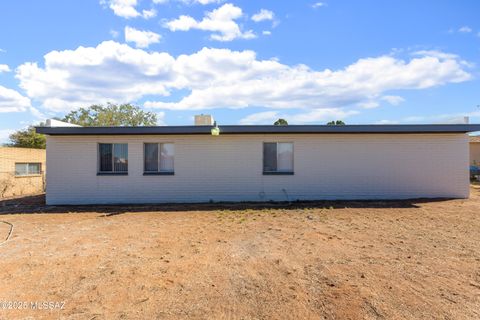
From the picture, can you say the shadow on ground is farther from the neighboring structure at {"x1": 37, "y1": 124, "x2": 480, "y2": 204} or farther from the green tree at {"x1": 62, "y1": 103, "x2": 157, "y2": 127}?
the green tree at {"x1": 62, "y1": 103, "x2": 157, "y2": 127}

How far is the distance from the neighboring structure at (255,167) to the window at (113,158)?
39mm

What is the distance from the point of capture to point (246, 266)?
518cm

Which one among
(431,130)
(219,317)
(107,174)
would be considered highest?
(431,130)

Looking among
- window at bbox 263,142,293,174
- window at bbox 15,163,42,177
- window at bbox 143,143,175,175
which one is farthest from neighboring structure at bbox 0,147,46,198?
window at bbox 263,142,293,174

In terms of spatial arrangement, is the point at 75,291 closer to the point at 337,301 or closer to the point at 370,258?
the point at 337,301

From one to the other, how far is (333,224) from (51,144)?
1059 cm

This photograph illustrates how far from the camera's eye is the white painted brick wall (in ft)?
39.1

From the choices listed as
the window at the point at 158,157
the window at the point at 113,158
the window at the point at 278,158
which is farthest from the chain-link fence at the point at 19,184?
the window at the point at 278,158

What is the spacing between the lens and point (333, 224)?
8.16 m

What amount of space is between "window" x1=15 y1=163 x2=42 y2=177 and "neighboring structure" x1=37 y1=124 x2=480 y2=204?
8027 millimetres

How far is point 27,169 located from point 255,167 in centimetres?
1483

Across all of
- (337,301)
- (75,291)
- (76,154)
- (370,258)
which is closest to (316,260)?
(370,258)

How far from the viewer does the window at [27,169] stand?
58.5 ft

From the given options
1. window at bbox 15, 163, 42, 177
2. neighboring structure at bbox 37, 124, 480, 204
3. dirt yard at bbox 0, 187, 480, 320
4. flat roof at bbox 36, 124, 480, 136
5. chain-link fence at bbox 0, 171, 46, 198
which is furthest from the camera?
window at bbox 15, 163, 42, 177
